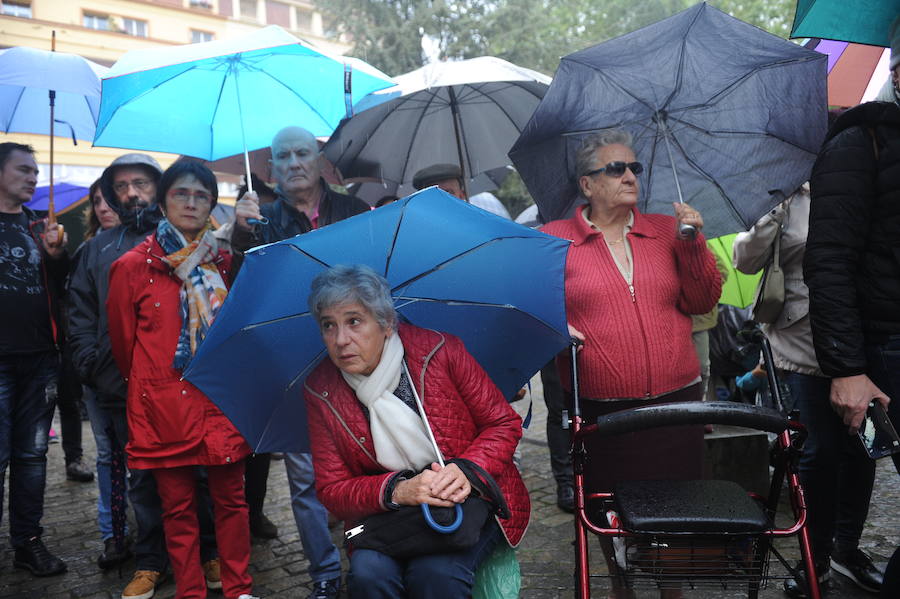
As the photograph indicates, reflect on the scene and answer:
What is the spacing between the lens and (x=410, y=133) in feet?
15.9

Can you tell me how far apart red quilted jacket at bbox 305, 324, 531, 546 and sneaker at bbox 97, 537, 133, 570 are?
2.49 metres

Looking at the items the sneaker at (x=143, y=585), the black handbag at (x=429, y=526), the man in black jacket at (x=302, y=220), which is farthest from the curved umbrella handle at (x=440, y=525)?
the sneaker at (x=143, y=585)

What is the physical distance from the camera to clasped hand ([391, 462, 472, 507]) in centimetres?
227

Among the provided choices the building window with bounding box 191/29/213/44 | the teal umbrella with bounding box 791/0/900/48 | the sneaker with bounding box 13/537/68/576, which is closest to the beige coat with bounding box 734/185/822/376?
the teal umbrella with bounding box 791/0/900/48

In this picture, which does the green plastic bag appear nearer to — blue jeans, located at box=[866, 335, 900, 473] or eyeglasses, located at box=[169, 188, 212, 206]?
blue jeans, located at box=[866, 335, 900, 473]

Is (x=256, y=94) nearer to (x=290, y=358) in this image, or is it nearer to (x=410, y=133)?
(x=410, y=133)

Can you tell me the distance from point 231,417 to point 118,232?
211 centimetres

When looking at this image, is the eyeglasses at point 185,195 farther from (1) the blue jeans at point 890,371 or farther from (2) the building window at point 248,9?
(2) the building window at point 248,9

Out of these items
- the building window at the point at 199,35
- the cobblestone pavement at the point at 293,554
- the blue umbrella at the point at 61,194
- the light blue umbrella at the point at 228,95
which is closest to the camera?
the light blue umbrella at the point at 228,95

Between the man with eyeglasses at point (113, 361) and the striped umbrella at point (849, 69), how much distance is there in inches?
150

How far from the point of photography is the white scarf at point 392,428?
2.45 metres

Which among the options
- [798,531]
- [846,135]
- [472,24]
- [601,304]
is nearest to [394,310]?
[601,304]

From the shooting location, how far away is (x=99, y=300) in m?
4.09

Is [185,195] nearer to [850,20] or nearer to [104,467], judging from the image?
[104,467]
